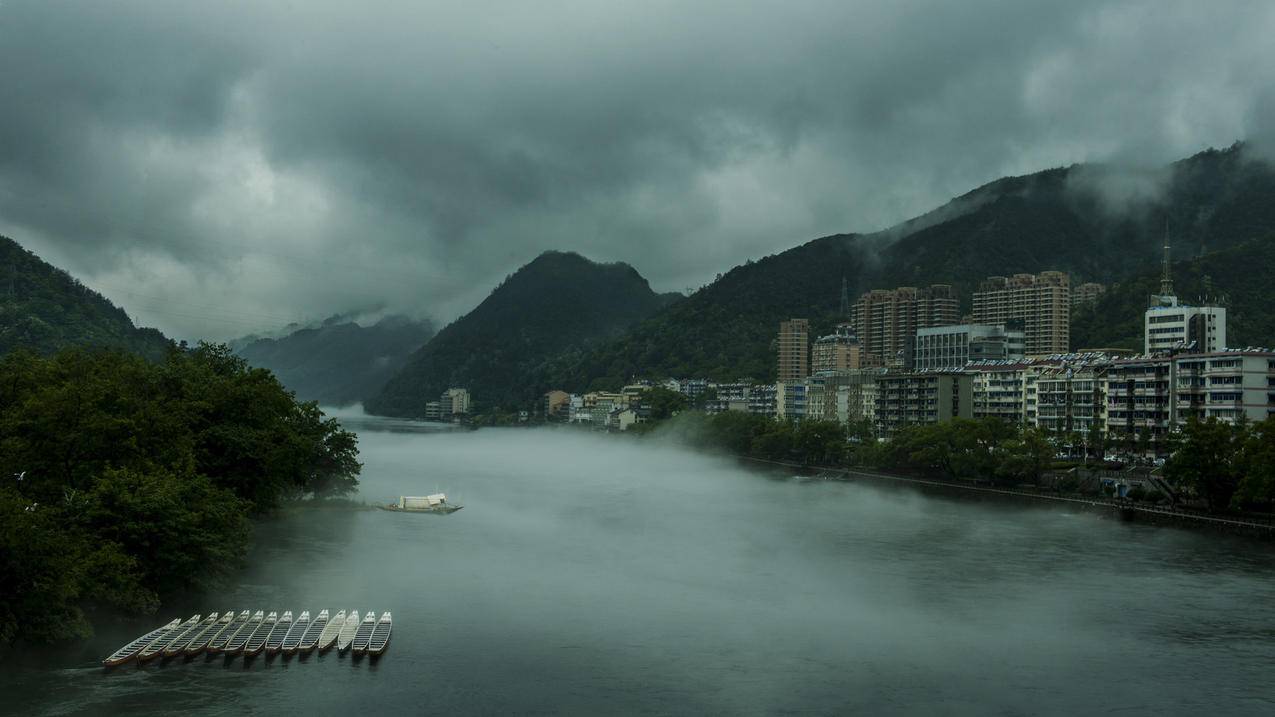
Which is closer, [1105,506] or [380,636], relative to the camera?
[380,636]

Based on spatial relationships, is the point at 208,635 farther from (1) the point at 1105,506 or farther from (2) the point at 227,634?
(1) the point at 1105,506

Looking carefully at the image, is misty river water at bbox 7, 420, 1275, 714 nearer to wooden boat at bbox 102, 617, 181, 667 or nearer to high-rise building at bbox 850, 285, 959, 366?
wooden boat at bbox 102, 617, 181, 667

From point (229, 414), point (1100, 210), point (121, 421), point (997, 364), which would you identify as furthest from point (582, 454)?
point (1100, 210)

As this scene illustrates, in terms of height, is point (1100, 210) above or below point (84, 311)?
above

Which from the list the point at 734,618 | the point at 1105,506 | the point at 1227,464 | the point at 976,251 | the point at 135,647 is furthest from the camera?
the point at 976,251

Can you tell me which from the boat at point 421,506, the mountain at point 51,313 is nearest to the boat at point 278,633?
the boat at point 421,506

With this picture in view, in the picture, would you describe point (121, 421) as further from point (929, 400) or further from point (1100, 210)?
point (1100, 210)

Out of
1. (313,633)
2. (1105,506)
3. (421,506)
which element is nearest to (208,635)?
(313,633)
